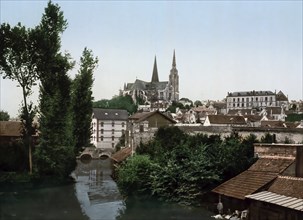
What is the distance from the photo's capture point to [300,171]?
19.0 metres

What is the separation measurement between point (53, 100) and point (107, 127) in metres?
46.9

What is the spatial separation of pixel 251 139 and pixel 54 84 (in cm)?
1738

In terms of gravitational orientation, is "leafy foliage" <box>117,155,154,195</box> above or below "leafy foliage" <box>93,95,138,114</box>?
below

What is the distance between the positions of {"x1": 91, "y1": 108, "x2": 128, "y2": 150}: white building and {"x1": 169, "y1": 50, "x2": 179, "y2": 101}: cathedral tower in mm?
68954

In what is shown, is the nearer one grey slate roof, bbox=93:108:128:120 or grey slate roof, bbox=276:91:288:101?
grey slate roof, bbox=93:108:128:120

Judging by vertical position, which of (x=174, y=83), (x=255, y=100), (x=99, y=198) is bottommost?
(x=99, y=198)

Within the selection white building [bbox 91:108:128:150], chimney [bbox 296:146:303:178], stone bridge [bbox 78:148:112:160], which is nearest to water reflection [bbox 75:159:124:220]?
chimney [bbox 296:146:303:178]

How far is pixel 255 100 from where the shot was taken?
11881 cm

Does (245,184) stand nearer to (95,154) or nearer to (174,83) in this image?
(95,154)

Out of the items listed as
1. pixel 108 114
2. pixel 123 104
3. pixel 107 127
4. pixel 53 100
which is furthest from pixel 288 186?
pixel 123 104

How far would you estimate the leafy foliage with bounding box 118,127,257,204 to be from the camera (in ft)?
74.9

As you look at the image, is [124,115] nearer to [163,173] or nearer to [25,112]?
[25,112]

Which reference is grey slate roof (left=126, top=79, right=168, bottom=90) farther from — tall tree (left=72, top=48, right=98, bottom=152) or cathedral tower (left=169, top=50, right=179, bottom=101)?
tall tree (left=72, top=48, right=98, bottom=152)

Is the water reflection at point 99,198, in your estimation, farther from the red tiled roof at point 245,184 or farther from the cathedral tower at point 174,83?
the cathedral tower at point 174,83
